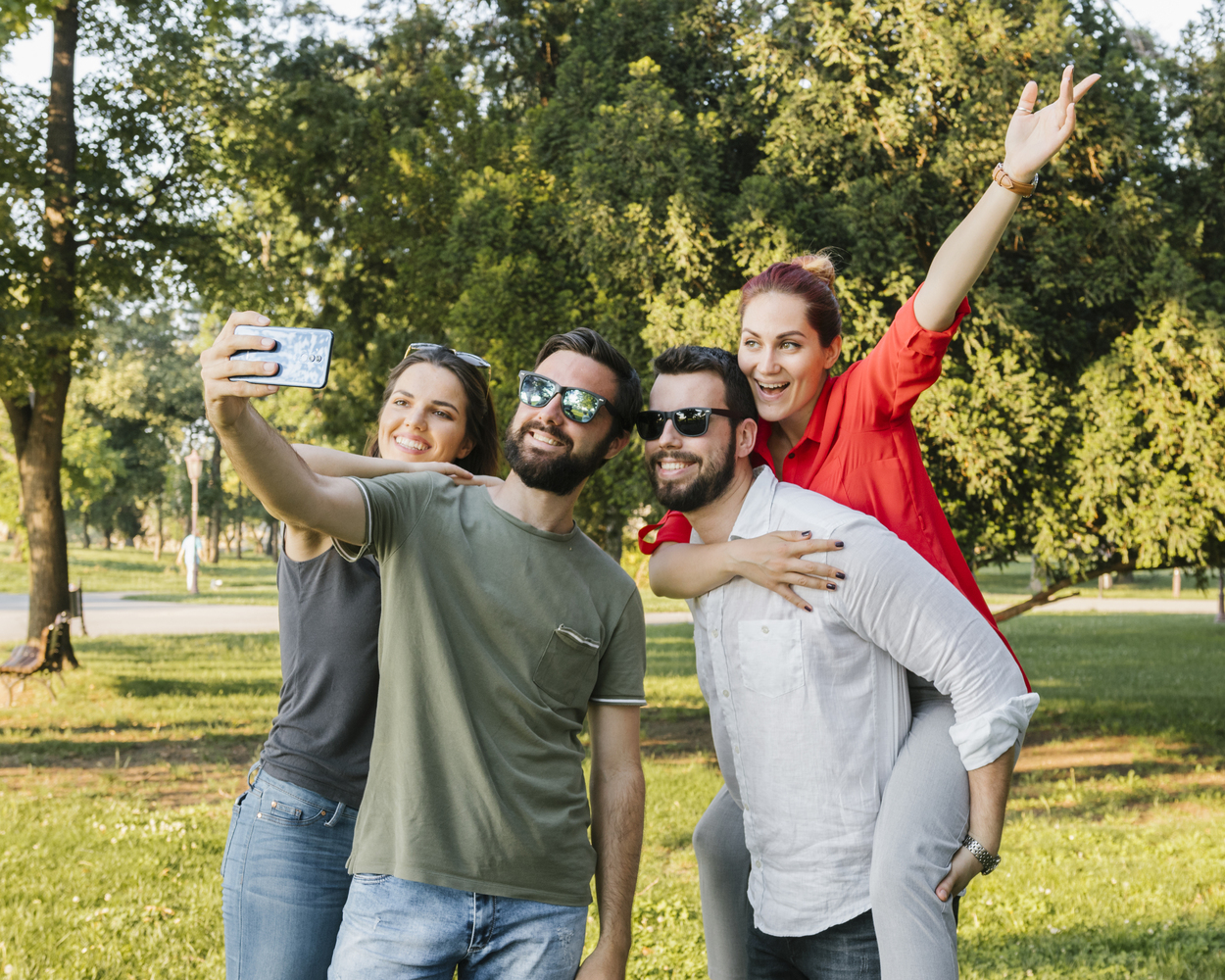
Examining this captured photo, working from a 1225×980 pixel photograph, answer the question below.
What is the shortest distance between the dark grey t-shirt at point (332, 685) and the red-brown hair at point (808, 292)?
1335 mm

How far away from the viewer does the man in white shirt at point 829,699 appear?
237 cm

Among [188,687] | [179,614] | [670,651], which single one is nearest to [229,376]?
[188,687]

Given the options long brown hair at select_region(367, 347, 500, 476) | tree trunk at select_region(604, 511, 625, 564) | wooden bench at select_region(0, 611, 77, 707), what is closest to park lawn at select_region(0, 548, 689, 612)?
wooden bench at select_region(0, 611, 77, 707)

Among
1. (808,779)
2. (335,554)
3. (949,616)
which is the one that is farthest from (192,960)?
(949,616)

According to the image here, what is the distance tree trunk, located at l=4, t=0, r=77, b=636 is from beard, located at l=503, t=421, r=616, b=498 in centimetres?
1100

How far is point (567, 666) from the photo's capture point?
8.27 feet

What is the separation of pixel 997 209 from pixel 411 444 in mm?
1828

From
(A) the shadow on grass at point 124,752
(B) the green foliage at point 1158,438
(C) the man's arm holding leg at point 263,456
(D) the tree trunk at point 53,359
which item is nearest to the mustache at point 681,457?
(C) the man's arm holding leg at point 263,456

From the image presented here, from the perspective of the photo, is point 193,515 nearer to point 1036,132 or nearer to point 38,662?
point 38,662

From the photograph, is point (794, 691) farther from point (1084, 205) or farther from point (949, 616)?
point (1084, 205)

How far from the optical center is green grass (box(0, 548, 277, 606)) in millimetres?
33312

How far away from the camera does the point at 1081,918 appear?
611cm

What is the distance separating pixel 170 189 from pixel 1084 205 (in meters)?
10.9

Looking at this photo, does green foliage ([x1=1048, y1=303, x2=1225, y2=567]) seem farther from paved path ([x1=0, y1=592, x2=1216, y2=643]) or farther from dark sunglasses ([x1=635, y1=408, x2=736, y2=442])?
paved path ([x1=0, y1=592, x2=1216, y2=643])
